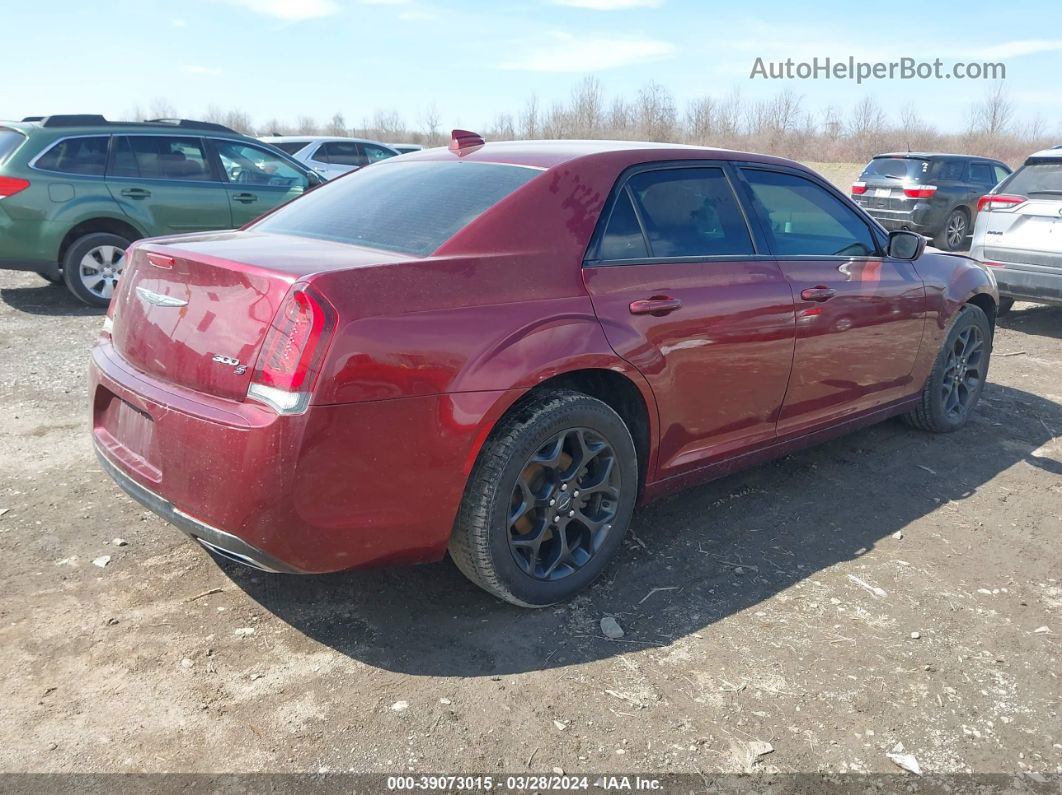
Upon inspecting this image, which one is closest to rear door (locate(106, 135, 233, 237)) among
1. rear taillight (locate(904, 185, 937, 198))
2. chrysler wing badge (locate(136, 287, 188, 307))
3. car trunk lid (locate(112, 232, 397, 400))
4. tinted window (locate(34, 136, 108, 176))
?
tinted window (locate(34, 136, 108, 176))

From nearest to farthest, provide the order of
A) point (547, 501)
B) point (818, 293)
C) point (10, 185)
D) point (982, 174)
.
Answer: point (547, 501)
point (818, 293)
point (10, 185)
point (982, 174)

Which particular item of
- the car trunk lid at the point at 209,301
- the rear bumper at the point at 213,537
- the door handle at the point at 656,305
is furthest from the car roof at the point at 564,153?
the rear bumper at the point at 213,537

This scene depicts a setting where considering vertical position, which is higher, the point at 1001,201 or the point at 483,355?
the point at 1001,201

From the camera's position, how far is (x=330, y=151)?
50.4 feet

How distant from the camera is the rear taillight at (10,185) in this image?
7472 mm

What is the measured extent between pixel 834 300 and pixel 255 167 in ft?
23.0

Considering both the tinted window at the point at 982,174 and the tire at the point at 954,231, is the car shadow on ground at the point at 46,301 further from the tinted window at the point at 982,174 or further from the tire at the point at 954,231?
the tinted window at the point at 982,174

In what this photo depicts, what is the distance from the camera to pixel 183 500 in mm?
2648

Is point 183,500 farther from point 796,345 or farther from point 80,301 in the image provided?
point 80,301

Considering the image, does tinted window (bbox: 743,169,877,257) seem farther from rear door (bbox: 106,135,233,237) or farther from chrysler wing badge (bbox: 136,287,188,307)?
rear door (bbox: 106,135,233,237)

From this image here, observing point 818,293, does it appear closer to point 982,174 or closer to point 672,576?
point 672,576

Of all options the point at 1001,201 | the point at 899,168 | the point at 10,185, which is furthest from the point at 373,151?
the point at 1001,201

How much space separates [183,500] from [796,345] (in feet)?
8.66

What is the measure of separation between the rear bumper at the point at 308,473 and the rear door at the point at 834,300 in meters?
1.80
